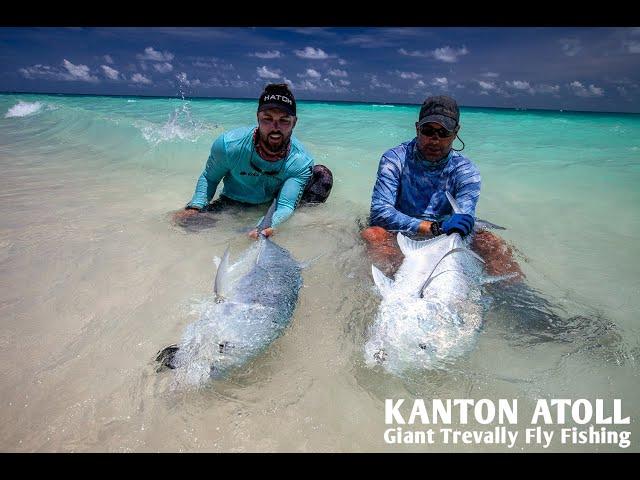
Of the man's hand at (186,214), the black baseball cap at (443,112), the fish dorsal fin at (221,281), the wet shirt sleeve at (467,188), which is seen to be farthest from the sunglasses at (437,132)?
the man's hand at (186,214)

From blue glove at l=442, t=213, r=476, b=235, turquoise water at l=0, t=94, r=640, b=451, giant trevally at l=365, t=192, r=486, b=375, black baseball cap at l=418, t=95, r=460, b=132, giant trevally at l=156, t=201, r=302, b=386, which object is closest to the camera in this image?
turquoise water at l=0, t=94, r=640, b=451

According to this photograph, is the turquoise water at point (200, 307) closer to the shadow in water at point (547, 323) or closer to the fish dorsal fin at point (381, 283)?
the shadow in water at point (547, 323)

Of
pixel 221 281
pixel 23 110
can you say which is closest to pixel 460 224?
pixel 221 281

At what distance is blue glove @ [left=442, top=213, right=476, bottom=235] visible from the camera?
9.12 ft

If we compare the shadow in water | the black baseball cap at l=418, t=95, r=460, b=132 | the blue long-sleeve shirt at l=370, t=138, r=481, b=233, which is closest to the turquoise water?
the shadow in water

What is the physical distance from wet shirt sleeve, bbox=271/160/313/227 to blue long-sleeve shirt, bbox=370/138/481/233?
2.46 ft

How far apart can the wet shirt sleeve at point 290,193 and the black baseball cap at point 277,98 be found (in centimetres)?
65

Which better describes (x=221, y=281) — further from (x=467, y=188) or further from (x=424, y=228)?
(x=467, y=188)

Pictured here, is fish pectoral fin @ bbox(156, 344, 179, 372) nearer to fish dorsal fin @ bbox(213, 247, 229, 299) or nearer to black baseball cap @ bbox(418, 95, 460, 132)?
fish dorsal fin @ bbox(213, 247, 229, 299)

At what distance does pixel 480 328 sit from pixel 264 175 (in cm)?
231

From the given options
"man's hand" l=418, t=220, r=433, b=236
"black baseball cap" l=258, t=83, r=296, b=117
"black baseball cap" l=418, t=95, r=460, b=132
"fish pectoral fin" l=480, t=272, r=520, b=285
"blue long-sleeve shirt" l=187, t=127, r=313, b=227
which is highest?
"black baseball cap" l=258, t=83, r=296, b=117

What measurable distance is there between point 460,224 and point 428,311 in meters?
1.03
